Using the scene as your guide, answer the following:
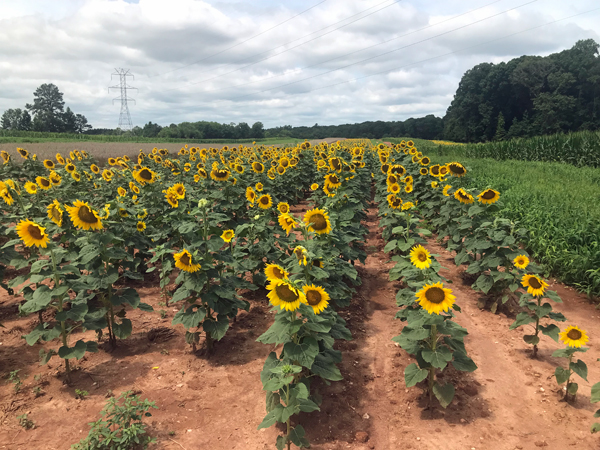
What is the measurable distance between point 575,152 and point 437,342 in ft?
71.9

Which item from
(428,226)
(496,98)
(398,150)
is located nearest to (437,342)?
(428,226)

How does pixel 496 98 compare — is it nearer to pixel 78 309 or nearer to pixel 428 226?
pixel 428 226

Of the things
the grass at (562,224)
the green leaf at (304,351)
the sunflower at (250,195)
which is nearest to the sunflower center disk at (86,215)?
the green leaf at (304,351)

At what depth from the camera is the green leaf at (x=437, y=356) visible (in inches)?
126

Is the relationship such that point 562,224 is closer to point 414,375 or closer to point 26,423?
point 414,375

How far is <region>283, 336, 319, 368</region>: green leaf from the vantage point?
9.50ft

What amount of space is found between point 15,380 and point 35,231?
5.10 feet

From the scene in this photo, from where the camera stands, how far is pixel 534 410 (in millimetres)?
3506

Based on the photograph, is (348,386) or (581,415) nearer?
(581,415)

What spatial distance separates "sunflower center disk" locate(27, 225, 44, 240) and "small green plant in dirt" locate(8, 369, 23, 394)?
1.39 m


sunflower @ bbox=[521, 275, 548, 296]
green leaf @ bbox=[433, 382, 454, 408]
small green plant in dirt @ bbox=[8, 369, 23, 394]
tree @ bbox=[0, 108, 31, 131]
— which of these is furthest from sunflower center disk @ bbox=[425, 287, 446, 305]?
tree @ bbox=[0, 108, 31, 131]

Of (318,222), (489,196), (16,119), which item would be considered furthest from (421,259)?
(16,119)

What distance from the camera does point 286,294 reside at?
282 cm

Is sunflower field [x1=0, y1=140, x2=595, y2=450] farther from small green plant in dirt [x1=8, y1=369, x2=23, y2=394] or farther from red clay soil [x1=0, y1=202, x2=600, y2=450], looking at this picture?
small green plant in dirt [x1=8, y1=369, x2=23, y2=394]
